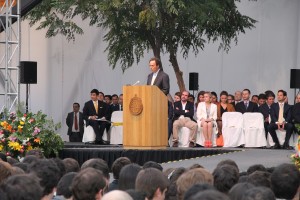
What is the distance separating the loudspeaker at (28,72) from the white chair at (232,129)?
4167 mm

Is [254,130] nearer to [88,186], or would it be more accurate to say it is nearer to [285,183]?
[285,183]

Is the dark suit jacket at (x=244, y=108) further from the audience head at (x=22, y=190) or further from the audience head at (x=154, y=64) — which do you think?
the audience head at (x=22, y=190)

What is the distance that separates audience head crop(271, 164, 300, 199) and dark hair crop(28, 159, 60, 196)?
1.40 m

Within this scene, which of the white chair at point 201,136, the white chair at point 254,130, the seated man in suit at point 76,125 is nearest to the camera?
the white chair at point 201,136

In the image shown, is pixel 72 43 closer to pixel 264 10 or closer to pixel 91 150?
pixel 264 10

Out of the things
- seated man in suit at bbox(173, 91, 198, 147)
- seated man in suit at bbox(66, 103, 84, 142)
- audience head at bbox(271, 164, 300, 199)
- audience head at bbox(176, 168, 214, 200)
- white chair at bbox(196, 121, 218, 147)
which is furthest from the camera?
seated man in suit at bbox(66, 103, 84, 142)

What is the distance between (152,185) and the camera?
15.8 ft

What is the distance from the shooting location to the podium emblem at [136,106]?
437 inches

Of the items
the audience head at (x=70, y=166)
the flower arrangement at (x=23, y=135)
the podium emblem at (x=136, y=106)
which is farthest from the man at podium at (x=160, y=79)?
the audience head at (x=70, y=166)

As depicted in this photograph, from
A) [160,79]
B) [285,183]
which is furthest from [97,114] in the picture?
[285,183]

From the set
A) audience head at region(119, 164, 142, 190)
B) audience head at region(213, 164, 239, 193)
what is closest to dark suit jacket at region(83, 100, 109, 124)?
audience head at region(119, 164, 142, 190)

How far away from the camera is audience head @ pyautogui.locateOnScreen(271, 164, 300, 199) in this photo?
4.95m

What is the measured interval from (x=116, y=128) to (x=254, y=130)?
3031mm

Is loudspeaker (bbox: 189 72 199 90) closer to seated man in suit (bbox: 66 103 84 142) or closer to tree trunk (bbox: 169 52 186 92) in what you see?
tree trunk (bbox: 169 52 186 92)
